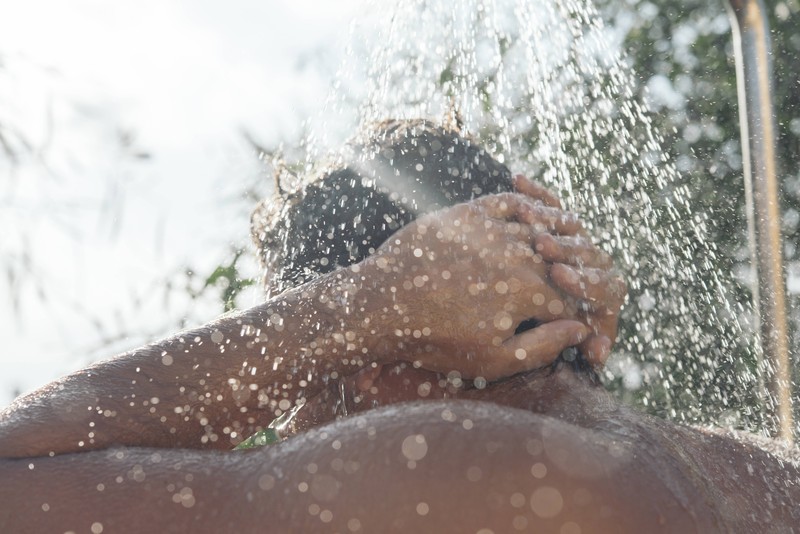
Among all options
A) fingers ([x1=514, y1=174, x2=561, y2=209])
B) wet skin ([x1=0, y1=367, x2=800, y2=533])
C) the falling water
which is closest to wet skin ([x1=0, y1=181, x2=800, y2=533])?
wet skin ([x1=0, y1=367, x2=800, y2=533])

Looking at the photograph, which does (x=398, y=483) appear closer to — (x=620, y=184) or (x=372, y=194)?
(x=372, y=194)

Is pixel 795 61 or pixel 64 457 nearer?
pixel 64 457

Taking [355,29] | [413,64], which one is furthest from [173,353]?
[413,64]

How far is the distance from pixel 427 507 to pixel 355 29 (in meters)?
4.47

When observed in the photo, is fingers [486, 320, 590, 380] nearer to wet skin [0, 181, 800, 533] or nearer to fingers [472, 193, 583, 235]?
wet skin [0, 181, 800, 533]

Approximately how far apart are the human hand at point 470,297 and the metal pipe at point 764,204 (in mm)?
2679

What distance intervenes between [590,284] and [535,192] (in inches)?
13.4

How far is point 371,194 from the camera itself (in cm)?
222

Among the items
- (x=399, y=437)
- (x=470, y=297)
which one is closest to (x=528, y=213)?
(x=470, y=297)

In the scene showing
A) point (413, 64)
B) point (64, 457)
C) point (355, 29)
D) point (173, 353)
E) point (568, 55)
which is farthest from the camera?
point (568, 55)

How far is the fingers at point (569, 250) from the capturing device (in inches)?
78.0

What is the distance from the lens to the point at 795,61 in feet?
23.5

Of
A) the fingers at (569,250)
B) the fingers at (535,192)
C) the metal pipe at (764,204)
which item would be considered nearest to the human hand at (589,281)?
the fingers at (569,250)

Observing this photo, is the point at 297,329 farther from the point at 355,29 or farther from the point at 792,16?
the point at 792,16
